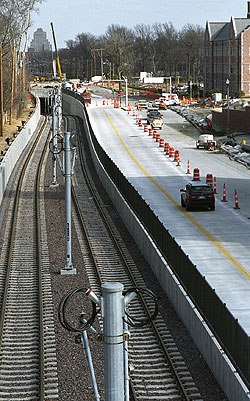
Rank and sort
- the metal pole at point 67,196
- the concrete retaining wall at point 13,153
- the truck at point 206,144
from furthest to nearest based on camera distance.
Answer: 1. the truck at point 206,144
2. the concrete retaining wall at point 13,153
3. the metal pole at point 67,196

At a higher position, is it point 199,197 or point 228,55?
point 228,55

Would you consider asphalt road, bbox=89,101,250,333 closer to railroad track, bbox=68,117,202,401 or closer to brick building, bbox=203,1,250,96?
railroad track, bbox=68,117,202,401

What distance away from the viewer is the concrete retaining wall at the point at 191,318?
1473 cm

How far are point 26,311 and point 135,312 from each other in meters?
3.17

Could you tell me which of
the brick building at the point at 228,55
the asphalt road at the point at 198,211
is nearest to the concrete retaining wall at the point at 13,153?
the asphalt road at the point at 198,211

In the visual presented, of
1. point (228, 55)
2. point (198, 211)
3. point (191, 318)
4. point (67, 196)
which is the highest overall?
point (228, 55)

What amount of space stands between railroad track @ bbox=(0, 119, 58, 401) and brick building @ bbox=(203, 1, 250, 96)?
86230 mm

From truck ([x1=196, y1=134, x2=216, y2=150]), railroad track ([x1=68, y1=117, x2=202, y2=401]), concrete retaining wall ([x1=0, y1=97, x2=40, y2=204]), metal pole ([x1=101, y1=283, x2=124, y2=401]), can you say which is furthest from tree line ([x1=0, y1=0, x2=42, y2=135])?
metal pole ([x1=101, y1=283, x2=124, y2=401])

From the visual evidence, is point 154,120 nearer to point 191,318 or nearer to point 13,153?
point 13,153

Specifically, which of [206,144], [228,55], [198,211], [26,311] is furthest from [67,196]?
[228,55]

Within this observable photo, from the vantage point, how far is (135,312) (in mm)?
21156

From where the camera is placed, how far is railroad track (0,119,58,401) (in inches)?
641

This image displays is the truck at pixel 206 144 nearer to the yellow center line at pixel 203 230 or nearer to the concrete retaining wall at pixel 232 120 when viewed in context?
the yellow center line at pixel 203 230

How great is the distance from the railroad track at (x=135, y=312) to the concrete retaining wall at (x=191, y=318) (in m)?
0.57
